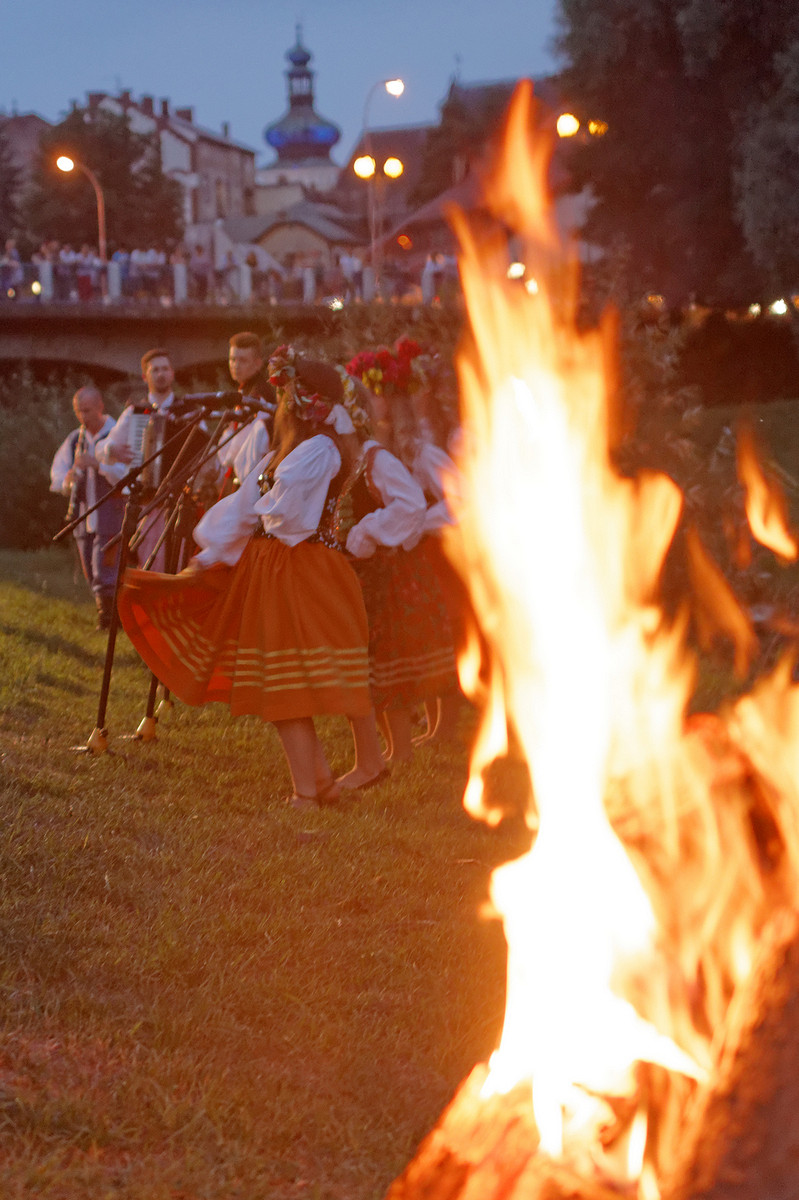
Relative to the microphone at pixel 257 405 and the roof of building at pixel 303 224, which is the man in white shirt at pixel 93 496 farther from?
the roof of building at pixel 303 224

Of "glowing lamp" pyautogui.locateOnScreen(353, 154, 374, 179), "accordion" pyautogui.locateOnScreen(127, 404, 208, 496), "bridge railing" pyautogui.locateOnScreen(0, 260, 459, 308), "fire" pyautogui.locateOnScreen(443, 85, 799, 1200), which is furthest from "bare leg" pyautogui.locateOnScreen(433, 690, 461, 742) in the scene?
"bridge railing" pyautogui.locateOnScreen(0, 260, 459, 308)

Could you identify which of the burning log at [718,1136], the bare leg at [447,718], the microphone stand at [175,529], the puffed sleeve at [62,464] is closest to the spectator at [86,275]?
the puffed sleeve at [62,464]

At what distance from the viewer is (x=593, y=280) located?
13.8 metres

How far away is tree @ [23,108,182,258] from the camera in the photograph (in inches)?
2571

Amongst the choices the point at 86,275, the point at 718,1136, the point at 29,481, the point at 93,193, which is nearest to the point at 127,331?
the point at 86,275

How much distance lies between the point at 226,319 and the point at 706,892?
124ft

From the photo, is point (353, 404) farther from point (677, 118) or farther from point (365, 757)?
point (677, 118)

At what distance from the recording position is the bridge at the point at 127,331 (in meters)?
40.2

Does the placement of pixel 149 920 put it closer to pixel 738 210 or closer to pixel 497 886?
pixel 497 886

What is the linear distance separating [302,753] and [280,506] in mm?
1206

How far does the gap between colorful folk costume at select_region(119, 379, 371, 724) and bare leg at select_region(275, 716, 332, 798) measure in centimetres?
13

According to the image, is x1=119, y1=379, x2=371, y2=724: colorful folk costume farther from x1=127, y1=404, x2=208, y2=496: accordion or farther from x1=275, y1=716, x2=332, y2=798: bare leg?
x1=127, y1=404, x2=208, y2=496: accordion

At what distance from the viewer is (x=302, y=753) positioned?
6805 mm

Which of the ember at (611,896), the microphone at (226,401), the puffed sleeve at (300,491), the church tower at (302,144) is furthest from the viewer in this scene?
the church tower at (302,144)
